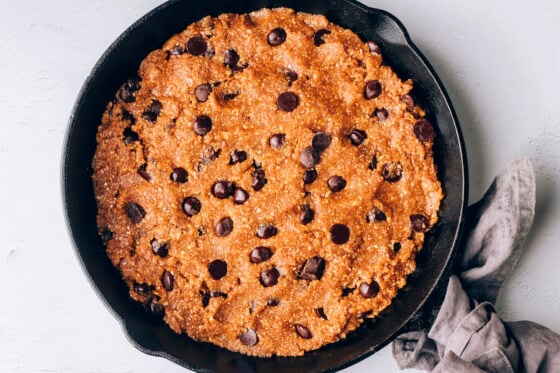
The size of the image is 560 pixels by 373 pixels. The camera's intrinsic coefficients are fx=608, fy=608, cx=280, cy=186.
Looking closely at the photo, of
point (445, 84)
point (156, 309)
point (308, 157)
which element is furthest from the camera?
point (445, 84)

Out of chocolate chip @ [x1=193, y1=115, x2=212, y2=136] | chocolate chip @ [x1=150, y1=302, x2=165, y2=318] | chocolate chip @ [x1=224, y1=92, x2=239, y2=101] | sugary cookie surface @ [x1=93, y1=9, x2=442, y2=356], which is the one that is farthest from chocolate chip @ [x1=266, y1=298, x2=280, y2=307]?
chocolate chip @ [x1=224, y1=92, x2=239, y2=101]

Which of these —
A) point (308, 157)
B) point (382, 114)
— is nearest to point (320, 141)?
point (308, 157)

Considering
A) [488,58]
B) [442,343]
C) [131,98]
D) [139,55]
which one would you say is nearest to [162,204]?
[131,98]

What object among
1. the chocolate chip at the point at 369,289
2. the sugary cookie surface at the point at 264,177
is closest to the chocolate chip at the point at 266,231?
the sugary cookie surface at the point at 264,177

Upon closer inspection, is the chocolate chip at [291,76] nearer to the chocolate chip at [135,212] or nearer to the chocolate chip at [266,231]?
the chocolate chip at [266,231]

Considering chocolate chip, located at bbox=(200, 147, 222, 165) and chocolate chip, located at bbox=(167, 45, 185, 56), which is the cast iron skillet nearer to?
chocolate chip, located at bbox=(167, 45, 185, 56)

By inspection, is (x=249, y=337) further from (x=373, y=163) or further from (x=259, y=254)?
(x=373, y=163)
